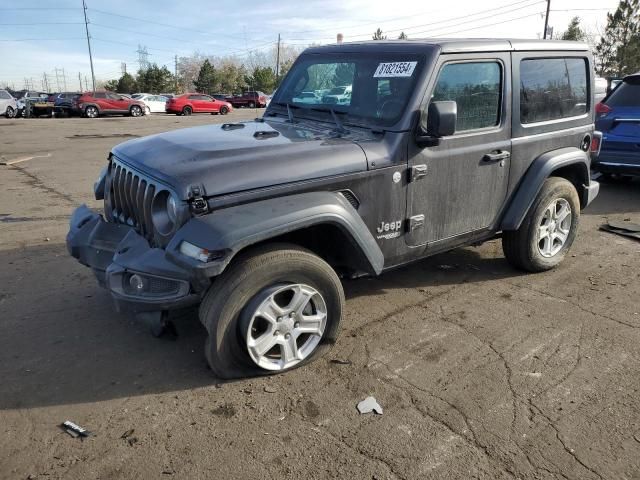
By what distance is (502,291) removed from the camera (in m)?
4.35

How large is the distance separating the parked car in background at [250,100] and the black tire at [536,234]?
38.9 m

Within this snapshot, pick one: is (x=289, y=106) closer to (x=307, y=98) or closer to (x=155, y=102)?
(x=307, y=98)

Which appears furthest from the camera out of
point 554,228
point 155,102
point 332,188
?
point 155,102

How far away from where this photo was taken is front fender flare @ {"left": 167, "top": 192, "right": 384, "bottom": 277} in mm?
2615

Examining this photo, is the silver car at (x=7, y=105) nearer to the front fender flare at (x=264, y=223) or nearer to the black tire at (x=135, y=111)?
the black tire at (x=135, y=111)

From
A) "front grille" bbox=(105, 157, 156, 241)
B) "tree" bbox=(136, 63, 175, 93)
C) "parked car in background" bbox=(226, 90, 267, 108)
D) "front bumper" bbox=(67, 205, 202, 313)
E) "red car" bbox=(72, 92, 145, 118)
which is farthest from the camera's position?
"tree" bbox=(136, 63, 175, 93)

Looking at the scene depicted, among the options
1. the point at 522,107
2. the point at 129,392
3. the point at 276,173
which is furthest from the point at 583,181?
the point at 129,392

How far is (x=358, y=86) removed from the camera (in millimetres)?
3744

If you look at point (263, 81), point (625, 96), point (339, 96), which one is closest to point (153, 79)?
point (263, 81)

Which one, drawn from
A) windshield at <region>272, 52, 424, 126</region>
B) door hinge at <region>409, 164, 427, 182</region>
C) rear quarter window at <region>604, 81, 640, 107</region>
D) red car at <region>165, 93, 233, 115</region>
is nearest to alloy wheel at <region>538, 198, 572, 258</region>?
door hinge at <region>409, 164, 427, 182</region>

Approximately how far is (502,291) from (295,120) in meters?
2.26

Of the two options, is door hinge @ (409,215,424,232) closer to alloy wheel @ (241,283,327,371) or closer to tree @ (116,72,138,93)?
alloy wheel @ (241,283,327,371)

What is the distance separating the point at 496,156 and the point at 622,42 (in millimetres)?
44407

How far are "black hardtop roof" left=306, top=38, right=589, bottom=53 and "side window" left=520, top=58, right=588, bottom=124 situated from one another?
0.12 meters
